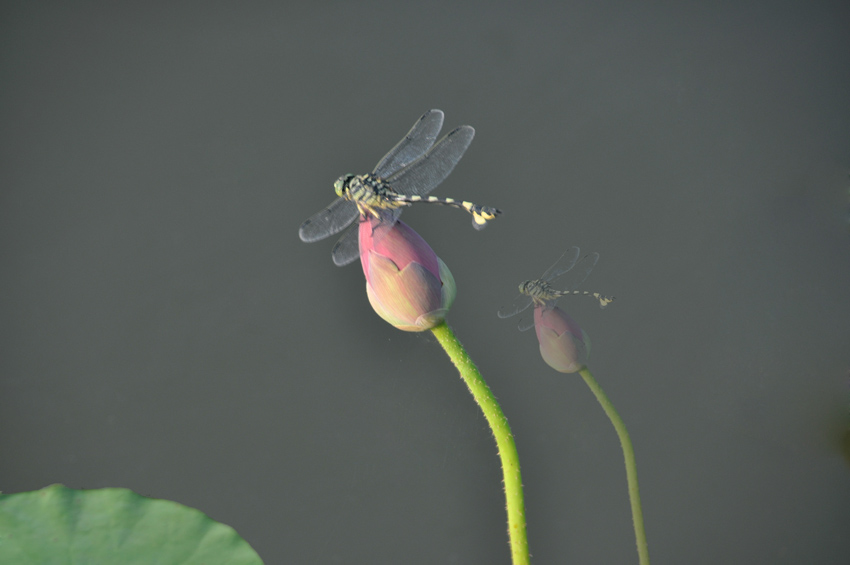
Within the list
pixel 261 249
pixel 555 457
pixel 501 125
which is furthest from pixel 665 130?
pixel 261 249

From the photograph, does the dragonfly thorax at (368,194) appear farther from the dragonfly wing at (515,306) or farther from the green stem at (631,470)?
the green stem at (631,470)

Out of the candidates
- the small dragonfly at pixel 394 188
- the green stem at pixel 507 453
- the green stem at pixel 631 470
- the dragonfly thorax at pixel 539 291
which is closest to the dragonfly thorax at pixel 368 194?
the small dragonfly at pixel 394 188

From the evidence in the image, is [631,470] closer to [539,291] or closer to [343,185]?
[539,291]

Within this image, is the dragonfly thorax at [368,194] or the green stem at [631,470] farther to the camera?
the green stem at [631,470]

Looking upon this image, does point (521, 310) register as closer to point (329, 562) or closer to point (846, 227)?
point (329, 562)

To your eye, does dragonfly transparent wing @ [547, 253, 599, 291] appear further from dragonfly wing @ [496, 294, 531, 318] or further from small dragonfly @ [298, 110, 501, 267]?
Answer: small dragonfly @ [298, 110, 501, 267]

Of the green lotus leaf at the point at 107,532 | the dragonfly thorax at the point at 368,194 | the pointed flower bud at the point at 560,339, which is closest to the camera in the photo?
the green lotus leaf at the point at 107,532
